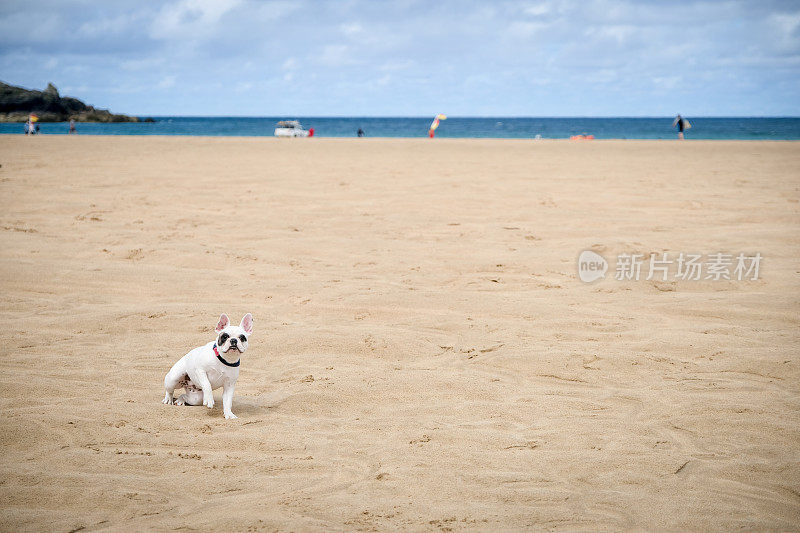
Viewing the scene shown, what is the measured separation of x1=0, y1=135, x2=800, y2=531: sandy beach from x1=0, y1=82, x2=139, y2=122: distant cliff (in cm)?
11000

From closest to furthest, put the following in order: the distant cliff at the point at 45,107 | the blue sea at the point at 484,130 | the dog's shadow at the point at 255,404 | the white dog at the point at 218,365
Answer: the white dog at the point at 218,365, the dog's shadow at the point at 255,404, the blue sea at the point at 484,130, the distant cliff at the point at 45,107

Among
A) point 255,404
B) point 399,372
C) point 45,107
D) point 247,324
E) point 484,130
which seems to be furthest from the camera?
point 45,107

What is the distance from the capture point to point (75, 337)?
5.89 meters

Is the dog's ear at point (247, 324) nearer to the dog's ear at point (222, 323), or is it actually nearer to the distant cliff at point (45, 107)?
the dog's ear at point (222, 323)

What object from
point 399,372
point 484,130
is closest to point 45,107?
point 484,130

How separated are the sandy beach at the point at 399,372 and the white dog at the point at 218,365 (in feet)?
0.63

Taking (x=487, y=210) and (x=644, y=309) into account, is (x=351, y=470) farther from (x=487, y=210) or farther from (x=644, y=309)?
(x=487, y=210)

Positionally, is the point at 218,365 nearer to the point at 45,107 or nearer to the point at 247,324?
the point at 247,324

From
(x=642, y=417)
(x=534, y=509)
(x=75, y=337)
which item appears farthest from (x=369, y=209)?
(x=534, y=509)

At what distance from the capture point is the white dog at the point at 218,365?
13.7ft

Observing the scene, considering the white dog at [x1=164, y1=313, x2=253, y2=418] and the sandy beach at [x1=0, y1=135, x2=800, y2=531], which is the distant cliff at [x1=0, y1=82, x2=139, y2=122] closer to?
the sandy beach at [x1=0, y1=135, x2=800, y2=531]

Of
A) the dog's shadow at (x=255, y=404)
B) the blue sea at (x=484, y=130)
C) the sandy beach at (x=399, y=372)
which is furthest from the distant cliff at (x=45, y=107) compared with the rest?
the dog's shadow at (x=255, y=404)

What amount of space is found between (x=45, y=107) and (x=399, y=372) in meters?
125

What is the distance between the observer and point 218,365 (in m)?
4.30
